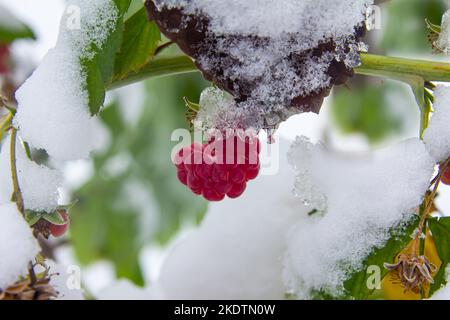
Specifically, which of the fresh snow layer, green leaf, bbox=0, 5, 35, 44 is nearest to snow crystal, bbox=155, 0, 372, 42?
the fresh snow layer

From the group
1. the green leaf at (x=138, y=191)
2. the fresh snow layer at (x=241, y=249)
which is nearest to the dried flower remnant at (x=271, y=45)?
the fresh snow layer at (x=241, y=249)

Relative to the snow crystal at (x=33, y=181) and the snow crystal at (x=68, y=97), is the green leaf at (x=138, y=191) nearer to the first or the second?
the snow crystal at (x=33, y=181)

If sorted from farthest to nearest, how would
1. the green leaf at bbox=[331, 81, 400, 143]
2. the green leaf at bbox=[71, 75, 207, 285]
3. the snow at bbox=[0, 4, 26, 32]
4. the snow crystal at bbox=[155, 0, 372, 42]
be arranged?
the green leaf at bbox=[331, 81, 400, 143] < the green leaf at bbox=[71, 75, 207, 285] < the snow at bbox=[0, 4, 26, 32] < the snow crystal at bbox=[155, 0, 372, 42]

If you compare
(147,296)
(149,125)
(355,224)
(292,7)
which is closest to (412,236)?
(355,224)

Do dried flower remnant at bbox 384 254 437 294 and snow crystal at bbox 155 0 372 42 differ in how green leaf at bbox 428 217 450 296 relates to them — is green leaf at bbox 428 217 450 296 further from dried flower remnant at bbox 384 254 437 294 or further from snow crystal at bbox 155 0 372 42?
snow crystal at bbox 155 0 372 42

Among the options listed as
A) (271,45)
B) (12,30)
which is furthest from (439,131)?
(12,30)

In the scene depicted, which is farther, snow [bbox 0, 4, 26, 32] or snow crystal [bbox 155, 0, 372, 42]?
snow [bbox 0, 4, 26, 32]
